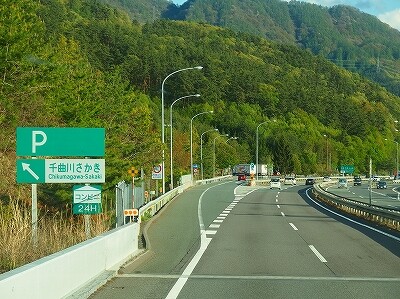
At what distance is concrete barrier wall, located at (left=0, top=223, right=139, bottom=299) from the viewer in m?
7.25

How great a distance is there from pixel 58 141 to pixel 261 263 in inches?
218

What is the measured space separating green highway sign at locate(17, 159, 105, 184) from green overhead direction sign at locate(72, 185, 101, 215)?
4.67 ft

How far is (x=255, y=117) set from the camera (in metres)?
158

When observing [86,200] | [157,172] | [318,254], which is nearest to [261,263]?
[318,254]

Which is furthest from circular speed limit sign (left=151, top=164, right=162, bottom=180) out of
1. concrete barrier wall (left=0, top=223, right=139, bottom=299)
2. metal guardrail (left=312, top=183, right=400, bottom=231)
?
concrete barrier wall (left=0, top=223, right=139, bottom=299)

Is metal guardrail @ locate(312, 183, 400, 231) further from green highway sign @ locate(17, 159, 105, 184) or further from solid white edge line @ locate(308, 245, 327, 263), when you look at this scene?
green highway sign @ locate(17, 159, 105, 184)

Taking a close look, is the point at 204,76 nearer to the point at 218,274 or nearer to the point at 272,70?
the point at 272,70

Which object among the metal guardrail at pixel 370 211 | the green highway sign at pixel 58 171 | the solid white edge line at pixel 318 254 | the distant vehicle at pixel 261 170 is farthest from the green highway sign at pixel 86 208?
the distant vehicle at pixel 261 170

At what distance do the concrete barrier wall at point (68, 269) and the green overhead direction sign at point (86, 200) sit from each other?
2.15 metres

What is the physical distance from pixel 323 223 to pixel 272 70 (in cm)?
14880

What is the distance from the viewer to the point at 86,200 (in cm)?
1698

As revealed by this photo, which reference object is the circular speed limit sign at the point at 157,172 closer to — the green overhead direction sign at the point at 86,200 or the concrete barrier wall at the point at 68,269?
the green overhead direction sign at the point at 86,200

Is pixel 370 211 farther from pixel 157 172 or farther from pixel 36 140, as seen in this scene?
pixel 36 140

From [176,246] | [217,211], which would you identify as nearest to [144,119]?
[217,211]
